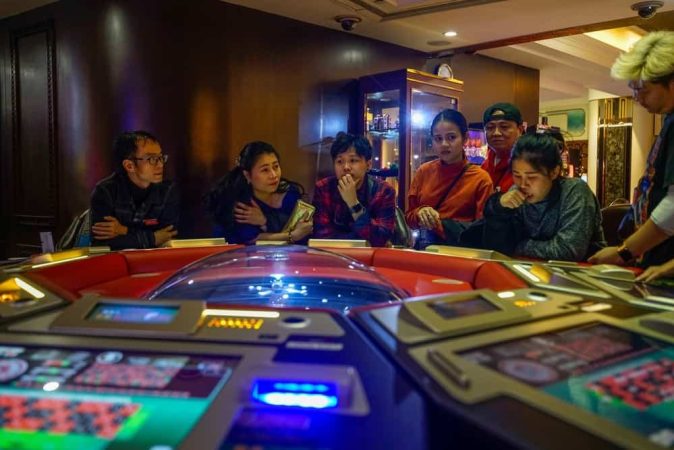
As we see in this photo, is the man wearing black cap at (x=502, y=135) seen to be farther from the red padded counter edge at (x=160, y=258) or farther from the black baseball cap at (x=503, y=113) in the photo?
the red padded counter edge at (x=160, y=258)

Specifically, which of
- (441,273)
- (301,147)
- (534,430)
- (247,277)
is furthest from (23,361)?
(301,147)

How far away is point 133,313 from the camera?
0.80 metres

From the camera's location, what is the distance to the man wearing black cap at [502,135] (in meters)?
2.59

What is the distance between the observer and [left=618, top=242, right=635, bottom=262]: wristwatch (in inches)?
62.4

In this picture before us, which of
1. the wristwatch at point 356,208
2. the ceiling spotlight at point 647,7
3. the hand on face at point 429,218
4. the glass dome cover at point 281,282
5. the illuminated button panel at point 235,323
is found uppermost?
the ceiling spotlight at point 647,7

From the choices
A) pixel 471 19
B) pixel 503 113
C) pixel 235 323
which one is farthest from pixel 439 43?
pixel 235 323

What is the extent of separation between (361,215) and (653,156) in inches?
44.6

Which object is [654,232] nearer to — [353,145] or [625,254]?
[625,254]

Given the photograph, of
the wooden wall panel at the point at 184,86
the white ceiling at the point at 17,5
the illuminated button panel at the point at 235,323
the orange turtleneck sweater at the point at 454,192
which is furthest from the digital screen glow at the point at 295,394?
the white ceiling at the point at 17,5

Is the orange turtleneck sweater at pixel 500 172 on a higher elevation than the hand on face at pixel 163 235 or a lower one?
higher

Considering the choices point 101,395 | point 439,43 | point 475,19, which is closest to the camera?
point 101,395

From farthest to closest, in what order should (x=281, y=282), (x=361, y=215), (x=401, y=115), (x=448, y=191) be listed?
(x=401, y=115)
(x=448, y=191)
(x=361, y=215)
(x=281, y=282)

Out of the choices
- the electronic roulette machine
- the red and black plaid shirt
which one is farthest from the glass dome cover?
the red and black plaid shirt

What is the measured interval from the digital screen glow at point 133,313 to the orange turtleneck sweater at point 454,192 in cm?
187
